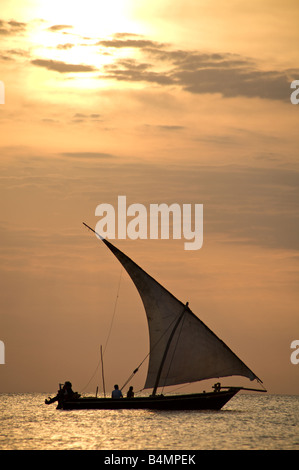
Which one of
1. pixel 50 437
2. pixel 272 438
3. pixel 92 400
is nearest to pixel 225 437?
pixel 272 438

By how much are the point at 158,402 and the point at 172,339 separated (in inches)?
179

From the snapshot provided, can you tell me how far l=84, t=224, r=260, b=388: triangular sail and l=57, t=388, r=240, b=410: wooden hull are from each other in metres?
1.16

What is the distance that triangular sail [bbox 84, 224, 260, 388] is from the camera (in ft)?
220

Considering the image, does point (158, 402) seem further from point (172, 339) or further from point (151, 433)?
point (151, 433)

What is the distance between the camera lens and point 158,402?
224 feet

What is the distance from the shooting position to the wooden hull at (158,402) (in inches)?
2616

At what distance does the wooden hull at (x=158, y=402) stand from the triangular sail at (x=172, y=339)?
1.16 metres

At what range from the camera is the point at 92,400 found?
67062mm

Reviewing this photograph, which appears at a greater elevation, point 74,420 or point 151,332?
point 151,332

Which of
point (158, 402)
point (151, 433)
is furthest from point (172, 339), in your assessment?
point (151, 433)
